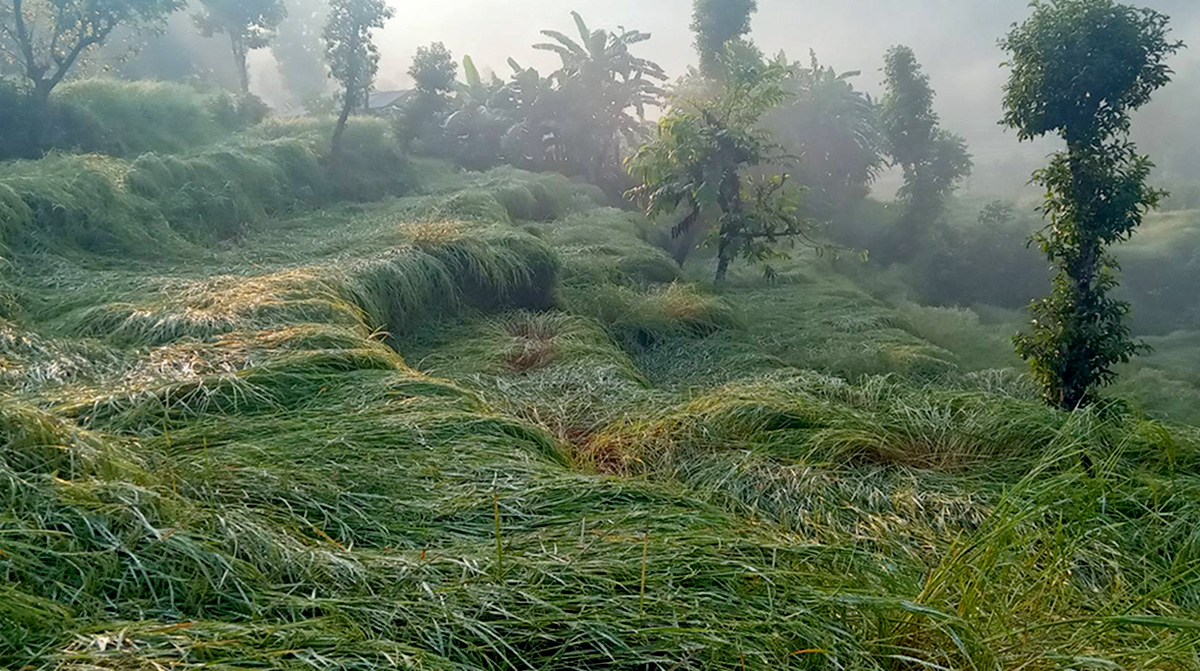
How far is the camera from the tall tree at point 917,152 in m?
16.8

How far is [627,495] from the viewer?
2.29m

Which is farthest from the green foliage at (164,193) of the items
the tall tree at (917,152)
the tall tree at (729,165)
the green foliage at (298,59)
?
the green foliage at (298,59)

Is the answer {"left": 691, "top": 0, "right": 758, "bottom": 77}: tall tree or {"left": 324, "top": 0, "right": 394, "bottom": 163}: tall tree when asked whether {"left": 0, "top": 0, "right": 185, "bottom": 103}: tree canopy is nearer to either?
{"left": 324, "top": 0, "right": 394, "bottom": 163}: tall tree

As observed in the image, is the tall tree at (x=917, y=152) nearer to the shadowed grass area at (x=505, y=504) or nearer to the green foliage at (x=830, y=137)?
the green foliage at (x=830, y=137)

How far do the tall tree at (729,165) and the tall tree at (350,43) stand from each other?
551cm

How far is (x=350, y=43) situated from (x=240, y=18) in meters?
8.73

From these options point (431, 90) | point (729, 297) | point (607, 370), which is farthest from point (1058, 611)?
point (431, 90)

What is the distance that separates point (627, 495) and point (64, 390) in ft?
6.51

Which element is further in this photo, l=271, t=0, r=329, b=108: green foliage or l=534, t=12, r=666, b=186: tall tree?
l=271, t=0, r=329, b=108: green foliage

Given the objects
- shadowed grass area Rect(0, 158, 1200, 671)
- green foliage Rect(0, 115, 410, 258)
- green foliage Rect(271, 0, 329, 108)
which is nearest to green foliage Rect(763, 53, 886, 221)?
green foliage Rect(0, 115, 410, 258)

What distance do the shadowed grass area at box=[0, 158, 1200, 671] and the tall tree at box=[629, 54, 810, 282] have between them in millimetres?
3852

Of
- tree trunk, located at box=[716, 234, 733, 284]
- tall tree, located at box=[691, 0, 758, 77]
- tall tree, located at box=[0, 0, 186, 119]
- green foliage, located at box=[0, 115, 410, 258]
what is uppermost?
tall tree, located at box=[691, 0, 758, 77]

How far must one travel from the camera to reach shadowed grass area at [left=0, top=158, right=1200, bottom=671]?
143 cm

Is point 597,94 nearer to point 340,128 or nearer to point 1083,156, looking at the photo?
point 340,128
